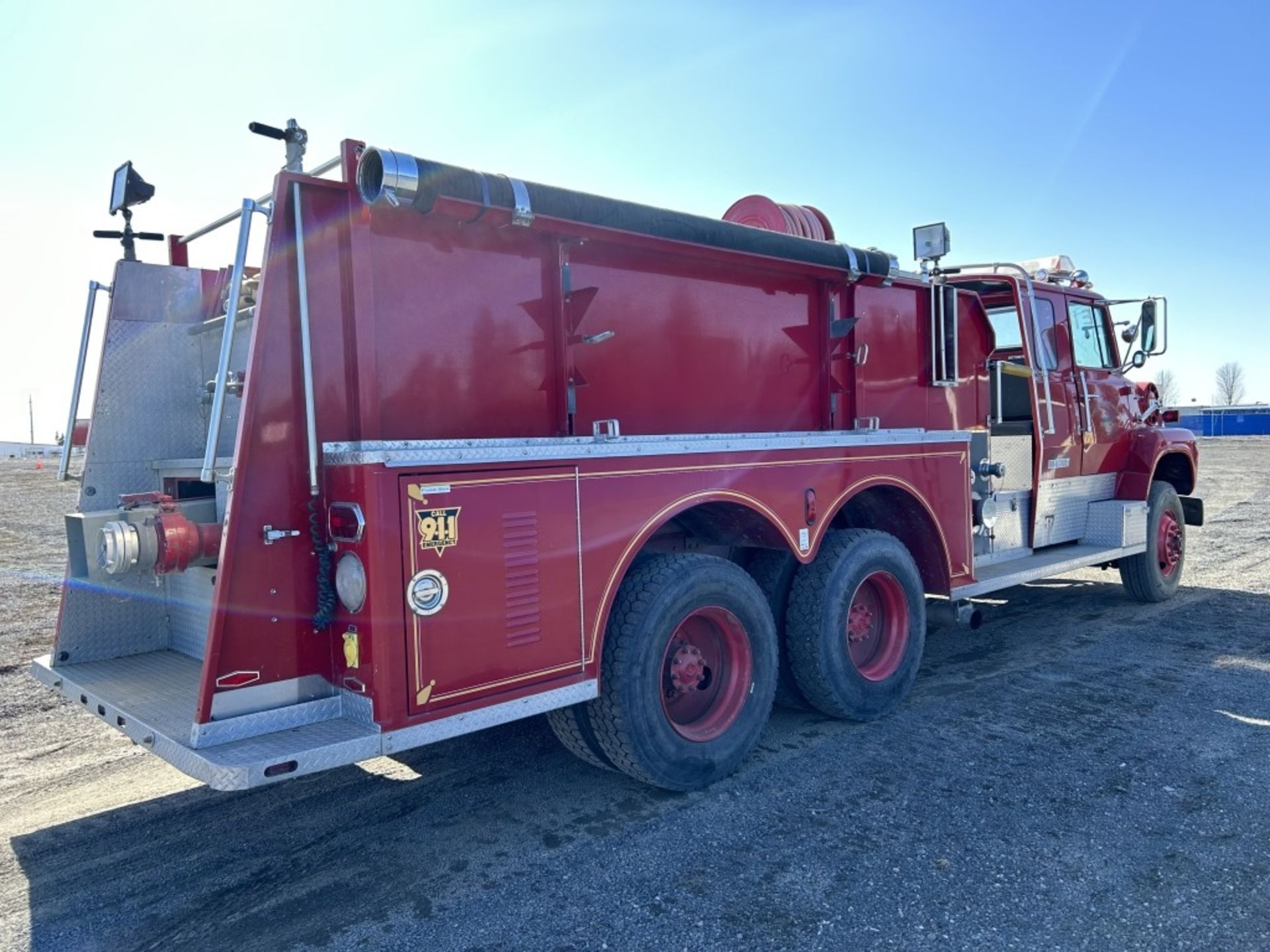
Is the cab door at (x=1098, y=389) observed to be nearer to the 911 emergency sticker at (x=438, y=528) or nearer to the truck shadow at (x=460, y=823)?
the truck shadow at (x=460, y=823)

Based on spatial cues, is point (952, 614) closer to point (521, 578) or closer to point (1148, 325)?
point (521, 578)

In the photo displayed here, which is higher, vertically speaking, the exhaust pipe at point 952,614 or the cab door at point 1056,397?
the cab door at point 1056,397

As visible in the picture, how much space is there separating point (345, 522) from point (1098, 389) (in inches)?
272

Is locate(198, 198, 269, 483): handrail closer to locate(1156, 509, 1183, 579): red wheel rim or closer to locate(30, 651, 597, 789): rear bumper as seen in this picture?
locate(30, 651, 597, 789): rear bumper

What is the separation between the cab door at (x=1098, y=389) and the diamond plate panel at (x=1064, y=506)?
0.13 m

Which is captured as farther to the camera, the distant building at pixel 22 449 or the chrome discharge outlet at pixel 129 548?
the distant building at pixel 22 449

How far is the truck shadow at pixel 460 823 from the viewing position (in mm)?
3219

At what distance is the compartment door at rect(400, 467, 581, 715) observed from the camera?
3.21 metres

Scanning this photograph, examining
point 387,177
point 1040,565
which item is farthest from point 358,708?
point 1040,565

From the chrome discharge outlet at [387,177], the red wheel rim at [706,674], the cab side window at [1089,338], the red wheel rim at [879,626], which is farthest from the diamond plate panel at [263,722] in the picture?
the cab side window at [1089,338]

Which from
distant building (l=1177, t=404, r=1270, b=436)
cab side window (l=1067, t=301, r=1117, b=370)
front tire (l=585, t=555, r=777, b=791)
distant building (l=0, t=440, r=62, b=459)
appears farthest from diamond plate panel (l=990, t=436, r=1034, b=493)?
distant building (l=0, t=440, r=62, b=459)

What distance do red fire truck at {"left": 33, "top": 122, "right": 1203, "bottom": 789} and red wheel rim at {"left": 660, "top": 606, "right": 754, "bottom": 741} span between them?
15 mm

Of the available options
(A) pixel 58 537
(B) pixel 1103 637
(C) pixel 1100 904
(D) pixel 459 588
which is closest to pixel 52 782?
Answer: (D) pixel 459 588

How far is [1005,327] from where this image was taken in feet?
23.7
